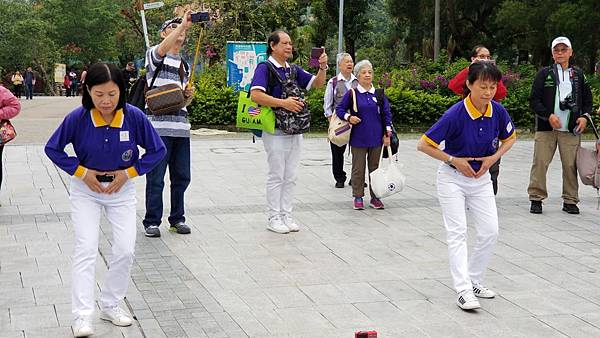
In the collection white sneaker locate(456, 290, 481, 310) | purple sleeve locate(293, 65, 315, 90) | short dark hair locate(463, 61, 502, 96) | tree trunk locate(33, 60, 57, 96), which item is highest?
short dark hair locate(463, 61, 502, 96)

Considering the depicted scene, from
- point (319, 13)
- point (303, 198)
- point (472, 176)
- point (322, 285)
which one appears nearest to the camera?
point (472, 176)

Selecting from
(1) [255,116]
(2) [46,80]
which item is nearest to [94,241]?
(1) [255,116]

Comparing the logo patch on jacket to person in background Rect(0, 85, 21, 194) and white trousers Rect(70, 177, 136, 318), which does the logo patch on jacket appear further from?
person in background Rect(0, 85, 21, 194)

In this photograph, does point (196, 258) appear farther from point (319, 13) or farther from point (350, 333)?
point (319, 13)

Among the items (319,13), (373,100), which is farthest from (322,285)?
(319,13)

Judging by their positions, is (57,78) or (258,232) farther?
(57,78)

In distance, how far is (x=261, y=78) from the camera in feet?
25.2

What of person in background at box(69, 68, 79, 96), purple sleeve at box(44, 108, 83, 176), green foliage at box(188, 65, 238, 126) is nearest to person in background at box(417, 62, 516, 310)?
purple sleeve at box(44, 108, 83, 176)

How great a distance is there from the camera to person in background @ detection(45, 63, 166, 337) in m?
4.90

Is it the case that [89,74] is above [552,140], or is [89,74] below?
above

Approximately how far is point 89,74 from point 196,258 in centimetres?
248

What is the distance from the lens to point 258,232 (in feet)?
26.2

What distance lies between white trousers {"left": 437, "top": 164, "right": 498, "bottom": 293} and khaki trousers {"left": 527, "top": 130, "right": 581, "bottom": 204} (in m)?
3.50

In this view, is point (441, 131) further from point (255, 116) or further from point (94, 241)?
point (255, 116)
